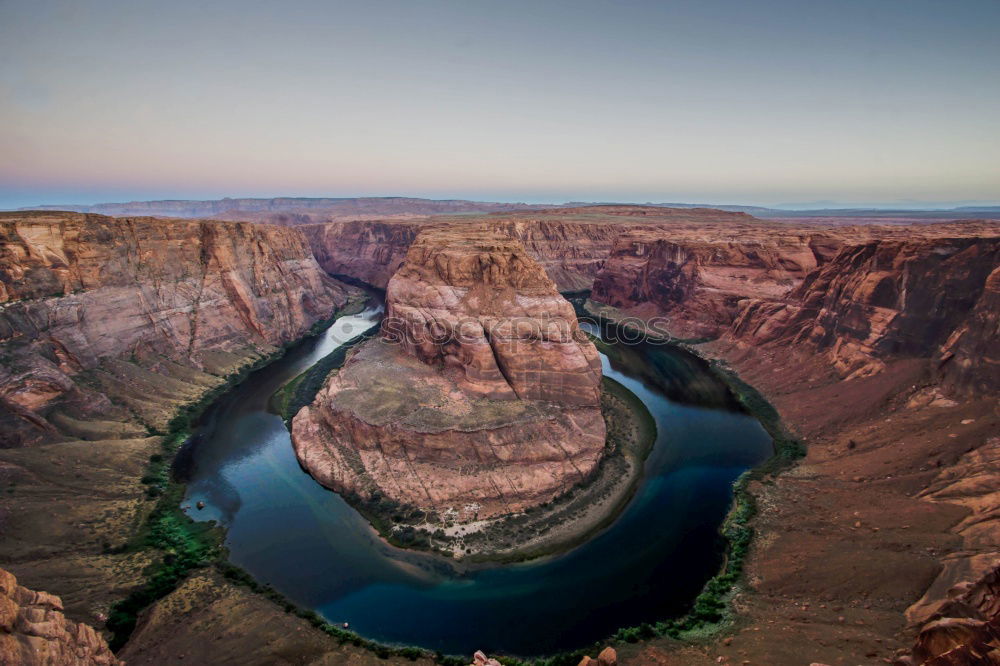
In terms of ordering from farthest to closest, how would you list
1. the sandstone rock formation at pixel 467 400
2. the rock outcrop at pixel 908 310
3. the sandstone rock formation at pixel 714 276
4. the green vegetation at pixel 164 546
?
the sandstone rock formation at pixel 714 276 → the rock outcrop at pixel 908 310 → the sandstone rock formation at pixel 467 400 → the green vegetation at pixel 164 546

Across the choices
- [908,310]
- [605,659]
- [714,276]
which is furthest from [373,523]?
[714,276]

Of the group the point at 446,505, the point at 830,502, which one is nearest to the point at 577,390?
the point at 446,505

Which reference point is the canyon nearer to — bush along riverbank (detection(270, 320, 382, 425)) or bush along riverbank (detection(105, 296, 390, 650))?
bush along riverbank (detection(105, 296, 390, 650))

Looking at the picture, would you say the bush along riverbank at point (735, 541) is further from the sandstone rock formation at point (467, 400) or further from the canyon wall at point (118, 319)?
the canyon wall at point (118, 319)

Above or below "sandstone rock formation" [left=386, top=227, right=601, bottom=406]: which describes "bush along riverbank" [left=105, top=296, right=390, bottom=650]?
below

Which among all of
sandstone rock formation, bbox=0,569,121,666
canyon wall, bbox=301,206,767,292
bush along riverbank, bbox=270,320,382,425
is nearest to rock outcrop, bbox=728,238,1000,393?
sandstone rock formation, bbox=0,569,121,666

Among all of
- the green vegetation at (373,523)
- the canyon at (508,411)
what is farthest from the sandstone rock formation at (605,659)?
the green vegetation at (373,523)

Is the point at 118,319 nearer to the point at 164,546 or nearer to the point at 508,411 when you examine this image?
the point at 164,546

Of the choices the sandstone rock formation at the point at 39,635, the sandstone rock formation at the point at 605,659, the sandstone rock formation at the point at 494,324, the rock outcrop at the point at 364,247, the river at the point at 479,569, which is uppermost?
the rock outcrop at the point at 364,247
